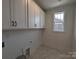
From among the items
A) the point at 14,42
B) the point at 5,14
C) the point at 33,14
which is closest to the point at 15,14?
the point at 5,14

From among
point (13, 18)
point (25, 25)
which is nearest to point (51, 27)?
point (25, 25)

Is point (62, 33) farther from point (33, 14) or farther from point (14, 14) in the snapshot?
point (14, 14)

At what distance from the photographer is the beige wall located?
5.31 metres

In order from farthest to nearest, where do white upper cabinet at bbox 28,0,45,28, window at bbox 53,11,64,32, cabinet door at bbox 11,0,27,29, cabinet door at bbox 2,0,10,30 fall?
1. window at bbox 53,11,64,32
2. white upper cabinet at bbox 28,0,45,28
3. cabinet door at bbox 11,0,27,29
4. cabinet door at bbox 2,0,10,30

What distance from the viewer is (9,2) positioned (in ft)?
8.00

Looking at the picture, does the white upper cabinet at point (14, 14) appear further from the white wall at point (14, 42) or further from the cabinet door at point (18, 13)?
the white wall at point (14, 42)

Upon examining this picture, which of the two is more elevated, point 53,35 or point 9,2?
point 9,2

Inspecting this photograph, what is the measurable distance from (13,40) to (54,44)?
3.24 metres

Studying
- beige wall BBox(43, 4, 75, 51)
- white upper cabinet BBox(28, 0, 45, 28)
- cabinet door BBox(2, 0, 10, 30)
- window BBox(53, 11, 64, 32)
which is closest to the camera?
cabinet door BBox(2, 0, 10, 30)

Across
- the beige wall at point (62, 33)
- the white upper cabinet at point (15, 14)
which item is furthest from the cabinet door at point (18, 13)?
the beige wall at point (62, 33)

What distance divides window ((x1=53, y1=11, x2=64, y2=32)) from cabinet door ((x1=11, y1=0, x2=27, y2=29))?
278cm

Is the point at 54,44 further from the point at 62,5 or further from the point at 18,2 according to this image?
the point at 18,2

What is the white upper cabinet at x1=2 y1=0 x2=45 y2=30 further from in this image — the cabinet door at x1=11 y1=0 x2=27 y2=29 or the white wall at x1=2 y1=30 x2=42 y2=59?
the white wall at x1=2 y1=30 x2=42 y2=59

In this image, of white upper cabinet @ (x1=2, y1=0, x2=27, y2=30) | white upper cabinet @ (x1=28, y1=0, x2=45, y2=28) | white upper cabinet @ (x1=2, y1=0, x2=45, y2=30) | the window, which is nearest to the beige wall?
the window
